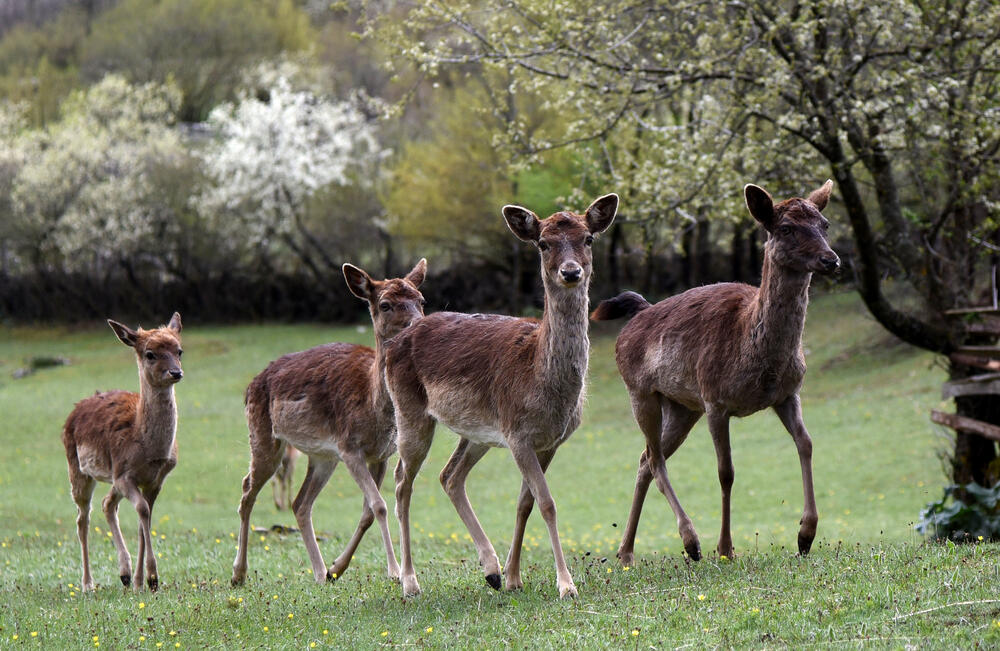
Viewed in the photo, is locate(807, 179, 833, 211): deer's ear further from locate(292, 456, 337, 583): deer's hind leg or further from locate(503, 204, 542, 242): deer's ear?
locate(292, 456, 337, 583): deer's hind leg

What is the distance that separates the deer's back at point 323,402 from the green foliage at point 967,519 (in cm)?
491

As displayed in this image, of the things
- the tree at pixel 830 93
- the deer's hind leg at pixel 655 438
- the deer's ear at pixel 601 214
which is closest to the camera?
the deer's ear at pixel 601 214

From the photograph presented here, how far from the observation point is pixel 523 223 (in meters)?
7.62

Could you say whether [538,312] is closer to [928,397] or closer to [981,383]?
[928,397]

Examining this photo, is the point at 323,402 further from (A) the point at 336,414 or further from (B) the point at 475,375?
(B) the point at 475,375

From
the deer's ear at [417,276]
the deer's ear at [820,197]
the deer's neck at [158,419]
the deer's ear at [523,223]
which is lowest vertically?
the deer's neck at [158,419]

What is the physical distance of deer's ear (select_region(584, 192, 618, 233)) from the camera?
772 centimetres

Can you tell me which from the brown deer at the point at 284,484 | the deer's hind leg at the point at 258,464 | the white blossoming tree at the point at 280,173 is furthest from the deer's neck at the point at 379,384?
the white blossoming tree at the point at 280,173

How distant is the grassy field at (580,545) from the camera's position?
242 inches

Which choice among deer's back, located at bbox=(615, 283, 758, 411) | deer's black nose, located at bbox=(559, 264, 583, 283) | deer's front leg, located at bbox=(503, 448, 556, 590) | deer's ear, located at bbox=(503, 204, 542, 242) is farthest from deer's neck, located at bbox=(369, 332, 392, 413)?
deer's black nose, located at bbox=(559, 264, 583, 283)

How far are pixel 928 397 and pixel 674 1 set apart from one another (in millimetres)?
12316

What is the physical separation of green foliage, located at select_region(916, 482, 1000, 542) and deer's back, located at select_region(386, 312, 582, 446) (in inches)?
170

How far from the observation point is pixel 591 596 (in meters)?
7.13

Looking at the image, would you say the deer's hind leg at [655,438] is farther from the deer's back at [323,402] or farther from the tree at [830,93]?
the tree at [830,93]
